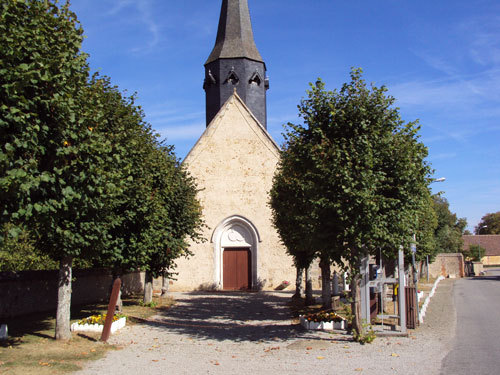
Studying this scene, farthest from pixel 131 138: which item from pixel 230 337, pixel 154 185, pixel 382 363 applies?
pixel 382 363

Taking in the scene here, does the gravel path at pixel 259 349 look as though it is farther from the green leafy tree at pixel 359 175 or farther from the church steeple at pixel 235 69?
the church steeple at pixel 235 69

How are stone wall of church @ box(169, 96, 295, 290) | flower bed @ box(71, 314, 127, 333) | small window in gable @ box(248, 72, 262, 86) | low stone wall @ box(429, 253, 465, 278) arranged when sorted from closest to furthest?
flower bed @ box(71, 314, 127, 333)
stone wall of church @ box(169, 96, 295, 290)
small window in gable @ box(248, 72, 262, 86)
low stone wall @ box(429, 253, 465, 278)

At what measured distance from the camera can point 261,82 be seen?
98.8ft

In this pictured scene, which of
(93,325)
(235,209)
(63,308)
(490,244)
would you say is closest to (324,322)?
(93,325)

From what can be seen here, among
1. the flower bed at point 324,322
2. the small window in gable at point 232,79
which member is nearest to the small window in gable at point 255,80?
the small window in gable at point 232,79

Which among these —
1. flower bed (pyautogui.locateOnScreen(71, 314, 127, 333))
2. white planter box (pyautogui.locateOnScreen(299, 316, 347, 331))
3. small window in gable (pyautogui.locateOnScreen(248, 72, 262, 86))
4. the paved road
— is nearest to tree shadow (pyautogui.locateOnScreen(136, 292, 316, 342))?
white planter box (pyautogui.locateOnScreen(299, 316, 347, 331))

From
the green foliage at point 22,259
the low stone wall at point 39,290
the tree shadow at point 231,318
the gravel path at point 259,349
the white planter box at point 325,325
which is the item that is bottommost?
the tree shadow at point 231,318

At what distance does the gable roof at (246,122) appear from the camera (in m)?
26.3

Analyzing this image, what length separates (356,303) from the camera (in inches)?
405

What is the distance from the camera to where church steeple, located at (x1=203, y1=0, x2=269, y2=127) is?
2920cm

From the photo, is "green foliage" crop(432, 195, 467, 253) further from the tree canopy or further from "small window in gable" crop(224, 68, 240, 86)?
the tree canopy

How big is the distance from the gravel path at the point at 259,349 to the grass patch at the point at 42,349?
40 centimetres

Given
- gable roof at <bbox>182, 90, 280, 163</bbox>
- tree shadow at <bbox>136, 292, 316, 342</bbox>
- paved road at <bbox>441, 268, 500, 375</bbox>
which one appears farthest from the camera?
gable roof at <bbox>182, 90, 280, 163</bbox>

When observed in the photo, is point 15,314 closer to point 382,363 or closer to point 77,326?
point 77,326
